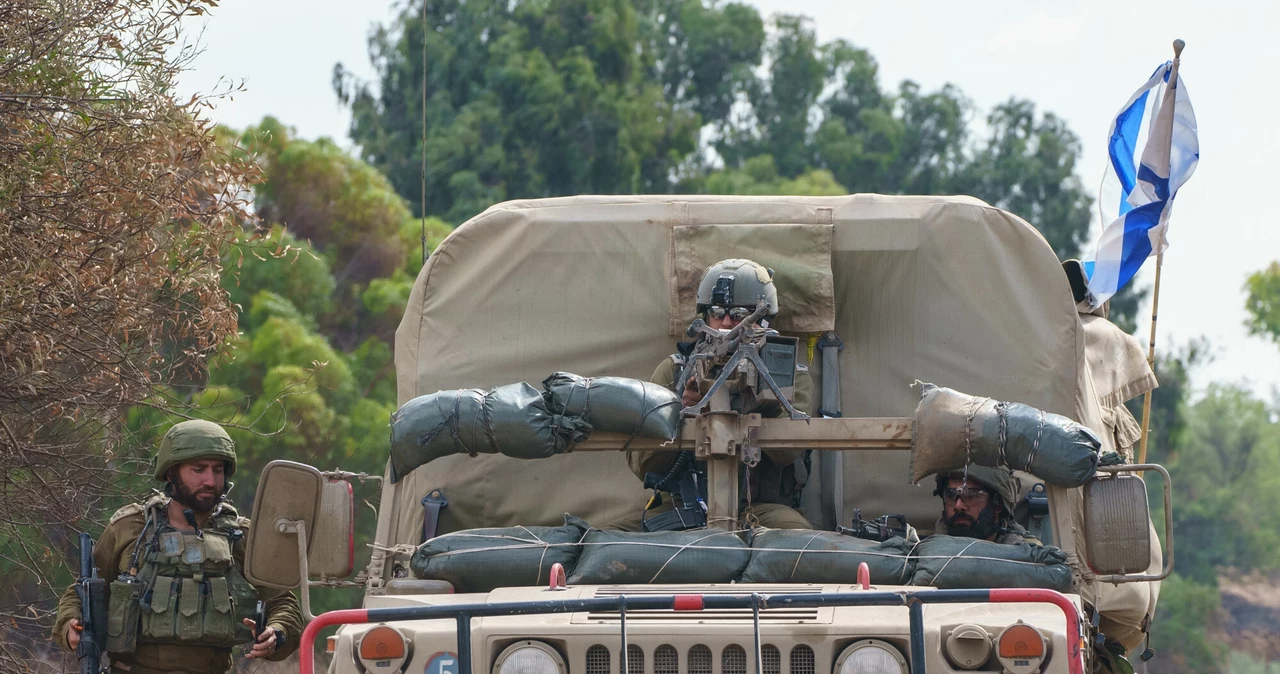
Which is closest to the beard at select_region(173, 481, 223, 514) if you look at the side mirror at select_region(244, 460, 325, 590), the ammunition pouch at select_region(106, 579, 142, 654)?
the ammunition pouch at select_region(106, 579, 142, 654)

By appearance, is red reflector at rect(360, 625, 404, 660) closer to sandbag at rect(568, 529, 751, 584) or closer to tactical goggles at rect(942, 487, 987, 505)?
sandbag at rect(568, 529, 751, 584)

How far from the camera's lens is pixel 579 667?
5906 mm

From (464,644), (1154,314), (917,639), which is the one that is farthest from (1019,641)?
(1154,314)

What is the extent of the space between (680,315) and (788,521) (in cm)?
123

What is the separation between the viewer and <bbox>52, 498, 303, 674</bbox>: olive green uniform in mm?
7457

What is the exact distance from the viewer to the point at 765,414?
7.49 m

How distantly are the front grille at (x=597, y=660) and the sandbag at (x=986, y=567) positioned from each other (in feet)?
3.98

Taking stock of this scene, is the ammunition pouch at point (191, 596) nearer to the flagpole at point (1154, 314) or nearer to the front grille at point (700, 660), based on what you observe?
the front grille at point (700, 660)

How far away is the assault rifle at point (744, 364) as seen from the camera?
727 centimetres

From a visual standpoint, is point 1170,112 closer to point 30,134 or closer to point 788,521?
point 788,521

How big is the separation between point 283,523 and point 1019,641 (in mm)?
2632

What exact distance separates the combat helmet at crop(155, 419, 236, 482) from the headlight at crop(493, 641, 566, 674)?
6.85ft

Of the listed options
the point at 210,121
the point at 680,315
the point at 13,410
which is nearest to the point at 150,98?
the point at 210,121

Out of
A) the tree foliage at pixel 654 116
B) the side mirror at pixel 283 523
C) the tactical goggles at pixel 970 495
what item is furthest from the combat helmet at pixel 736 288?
the tree foliage at pixel 654 116
